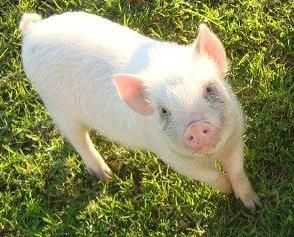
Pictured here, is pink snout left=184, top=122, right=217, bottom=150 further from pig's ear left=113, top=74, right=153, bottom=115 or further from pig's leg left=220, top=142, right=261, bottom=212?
pig's leg left=220, top=142, right=261, bottom=212

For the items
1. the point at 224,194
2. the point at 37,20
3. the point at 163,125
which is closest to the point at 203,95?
the point at 163,125

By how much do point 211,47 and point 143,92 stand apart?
1.23ft

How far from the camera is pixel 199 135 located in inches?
121

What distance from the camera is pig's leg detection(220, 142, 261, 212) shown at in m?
3.67

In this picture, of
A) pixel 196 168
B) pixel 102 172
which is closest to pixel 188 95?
pixel 196 168

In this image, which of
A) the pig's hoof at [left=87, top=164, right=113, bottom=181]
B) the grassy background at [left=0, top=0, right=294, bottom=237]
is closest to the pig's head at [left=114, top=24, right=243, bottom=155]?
the grassy background at [left=0, top=0, right=294, bottom=237]

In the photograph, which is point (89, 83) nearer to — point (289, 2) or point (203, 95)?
point (203, 95)

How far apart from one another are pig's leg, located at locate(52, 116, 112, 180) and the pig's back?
0.49 ft

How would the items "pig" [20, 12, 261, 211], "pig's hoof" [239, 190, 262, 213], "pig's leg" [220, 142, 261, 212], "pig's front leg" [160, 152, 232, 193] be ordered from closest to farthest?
"pig" [20, 12, 261, 211], "pig's front leg" [160, 152, 232, 193], "pig's leg" [220, 142, 261, 212], "pig's hoof" [239, 190, 262, 213]

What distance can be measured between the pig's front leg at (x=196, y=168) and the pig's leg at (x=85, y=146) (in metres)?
0.62

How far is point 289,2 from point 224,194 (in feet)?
4.69

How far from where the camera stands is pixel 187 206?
13.5ft

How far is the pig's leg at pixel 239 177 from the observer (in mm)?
3666

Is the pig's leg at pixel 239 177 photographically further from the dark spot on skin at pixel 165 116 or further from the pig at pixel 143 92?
the dark spot on skin at pixel 165 116
